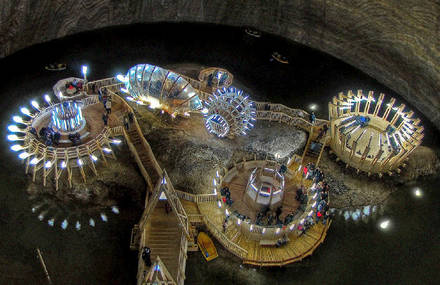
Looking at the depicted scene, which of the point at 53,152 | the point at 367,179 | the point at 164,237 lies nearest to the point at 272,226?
the point at 164,237

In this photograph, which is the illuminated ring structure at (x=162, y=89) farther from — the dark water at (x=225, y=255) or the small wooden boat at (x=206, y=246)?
the small wooden boat at (x=206, y=246)

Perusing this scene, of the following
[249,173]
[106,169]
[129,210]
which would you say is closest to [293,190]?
[249,173]

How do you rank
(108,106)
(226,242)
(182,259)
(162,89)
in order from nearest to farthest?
(182,259), (226,242), (162,89), (108,106)

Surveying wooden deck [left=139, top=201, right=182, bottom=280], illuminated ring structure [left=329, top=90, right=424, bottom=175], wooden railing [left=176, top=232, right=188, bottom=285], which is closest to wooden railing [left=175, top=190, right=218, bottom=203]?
wooden deck [left=139, top=201, right=182, bottom=280]

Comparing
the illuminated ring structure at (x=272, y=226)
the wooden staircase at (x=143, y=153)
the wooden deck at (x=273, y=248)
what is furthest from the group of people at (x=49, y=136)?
the illuminated ring structure at (x=272, y=226)

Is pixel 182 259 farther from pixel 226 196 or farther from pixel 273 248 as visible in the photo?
pixel 273 248
